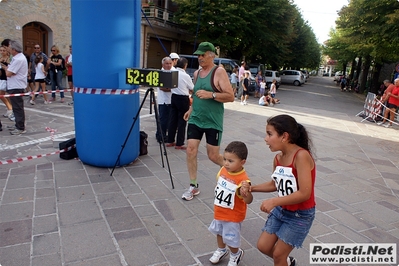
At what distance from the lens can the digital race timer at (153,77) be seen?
397 cm

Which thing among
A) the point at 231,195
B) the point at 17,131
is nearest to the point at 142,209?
the point at 231,195

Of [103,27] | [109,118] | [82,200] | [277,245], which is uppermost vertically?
[103,27]

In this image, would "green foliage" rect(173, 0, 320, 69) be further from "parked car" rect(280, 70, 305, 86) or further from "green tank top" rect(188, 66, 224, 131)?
"green tank top" rect(188, 66, 224, 131)

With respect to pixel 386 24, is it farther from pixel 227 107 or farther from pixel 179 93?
pixel 179 93

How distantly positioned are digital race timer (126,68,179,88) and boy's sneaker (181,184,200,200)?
1.32 metres

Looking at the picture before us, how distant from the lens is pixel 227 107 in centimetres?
1257

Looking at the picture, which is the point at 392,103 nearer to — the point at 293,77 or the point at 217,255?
the point at 217,255

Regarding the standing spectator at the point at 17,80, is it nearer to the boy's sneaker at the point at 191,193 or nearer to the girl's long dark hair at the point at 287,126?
the boy's sneaker at the point at 191,193

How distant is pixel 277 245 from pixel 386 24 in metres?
17.8

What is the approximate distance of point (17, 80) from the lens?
6.31 meters

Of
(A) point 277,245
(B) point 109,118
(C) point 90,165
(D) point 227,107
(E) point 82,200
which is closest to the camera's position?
(A) point 277,245

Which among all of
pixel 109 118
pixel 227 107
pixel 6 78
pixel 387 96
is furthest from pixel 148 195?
pixel 387 96

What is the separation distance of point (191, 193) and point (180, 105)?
2512mm

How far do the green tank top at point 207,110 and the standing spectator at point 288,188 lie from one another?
1.42 meters
